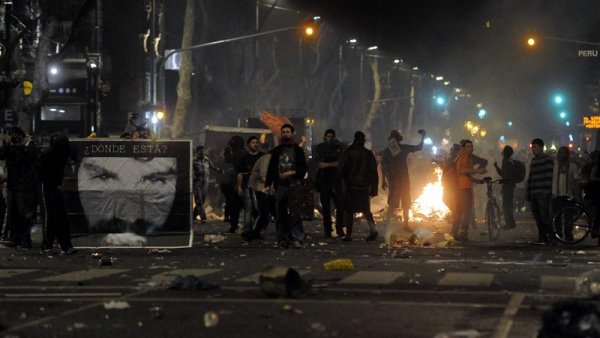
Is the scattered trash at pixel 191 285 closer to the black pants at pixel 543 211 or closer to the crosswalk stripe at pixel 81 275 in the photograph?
the crosswalk stripe at pixel 81 275

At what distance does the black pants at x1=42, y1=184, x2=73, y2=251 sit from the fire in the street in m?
13.1

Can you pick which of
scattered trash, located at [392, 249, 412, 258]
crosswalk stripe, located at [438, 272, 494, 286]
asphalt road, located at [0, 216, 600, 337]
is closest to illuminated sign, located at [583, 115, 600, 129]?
scattered trash, located at [392, 249, 412, 258]

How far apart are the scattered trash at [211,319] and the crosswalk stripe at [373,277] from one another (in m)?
3.23

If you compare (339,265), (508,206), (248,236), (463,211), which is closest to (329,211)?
(248,236)

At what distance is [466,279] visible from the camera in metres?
12.8

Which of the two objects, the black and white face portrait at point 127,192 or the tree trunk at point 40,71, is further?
the tree trunk at point 40,71

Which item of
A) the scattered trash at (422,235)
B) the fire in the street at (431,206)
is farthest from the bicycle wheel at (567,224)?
the fire in the street at (431,206)

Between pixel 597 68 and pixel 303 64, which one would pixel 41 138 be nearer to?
pixel 303 64

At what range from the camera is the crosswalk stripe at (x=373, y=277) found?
12523 mm

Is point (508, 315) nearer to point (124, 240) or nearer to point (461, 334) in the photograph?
point (461, 334)

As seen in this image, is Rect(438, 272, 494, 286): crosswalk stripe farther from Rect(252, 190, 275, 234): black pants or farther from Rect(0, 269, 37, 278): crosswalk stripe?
Rect(252, 190, 275, 234): black pants

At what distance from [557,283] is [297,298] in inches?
132

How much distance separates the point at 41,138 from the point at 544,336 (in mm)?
43709

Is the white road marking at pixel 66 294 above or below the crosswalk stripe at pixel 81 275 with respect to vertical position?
below
